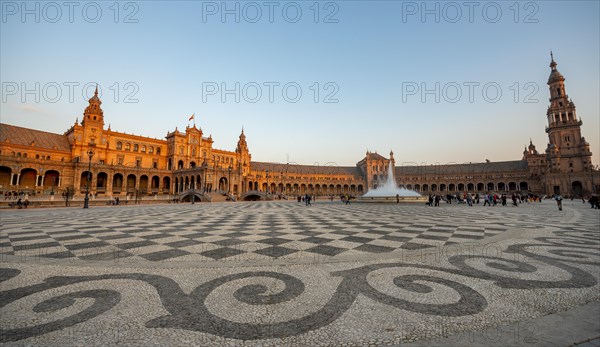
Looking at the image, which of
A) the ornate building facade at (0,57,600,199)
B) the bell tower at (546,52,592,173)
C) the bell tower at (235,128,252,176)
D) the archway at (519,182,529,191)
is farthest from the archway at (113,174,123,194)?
the archway at (519,182,529,191)

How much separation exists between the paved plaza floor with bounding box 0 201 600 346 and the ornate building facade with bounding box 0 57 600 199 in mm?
26520

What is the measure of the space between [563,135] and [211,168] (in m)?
94.5

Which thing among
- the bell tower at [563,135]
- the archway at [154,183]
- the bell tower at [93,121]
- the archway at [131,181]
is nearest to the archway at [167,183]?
the archway at [154,183]

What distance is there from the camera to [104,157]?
52.7 m

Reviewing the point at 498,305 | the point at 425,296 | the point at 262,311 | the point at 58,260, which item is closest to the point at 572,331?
the point at 498,305

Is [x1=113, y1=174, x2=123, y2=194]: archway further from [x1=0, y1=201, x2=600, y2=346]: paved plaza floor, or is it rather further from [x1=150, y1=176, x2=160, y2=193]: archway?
[x1=0, y1=201, x2=600, y2=346]: paved plaza floor

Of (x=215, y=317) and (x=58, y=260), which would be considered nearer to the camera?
(x=215, y=317)

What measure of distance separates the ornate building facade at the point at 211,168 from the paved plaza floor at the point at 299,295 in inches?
1044

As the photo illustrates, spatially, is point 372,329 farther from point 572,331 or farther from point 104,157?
point 104,157

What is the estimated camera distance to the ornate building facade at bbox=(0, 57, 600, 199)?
43906mm

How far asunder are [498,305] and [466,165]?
366ft

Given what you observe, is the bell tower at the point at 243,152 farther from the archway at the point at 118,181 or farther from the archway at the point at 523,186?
the archway at the point at 523,186

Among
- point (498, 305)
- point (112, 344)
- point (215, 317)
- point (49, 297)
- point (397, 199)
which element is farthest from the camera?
point (397, 199)

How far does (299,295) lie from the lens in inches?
123
